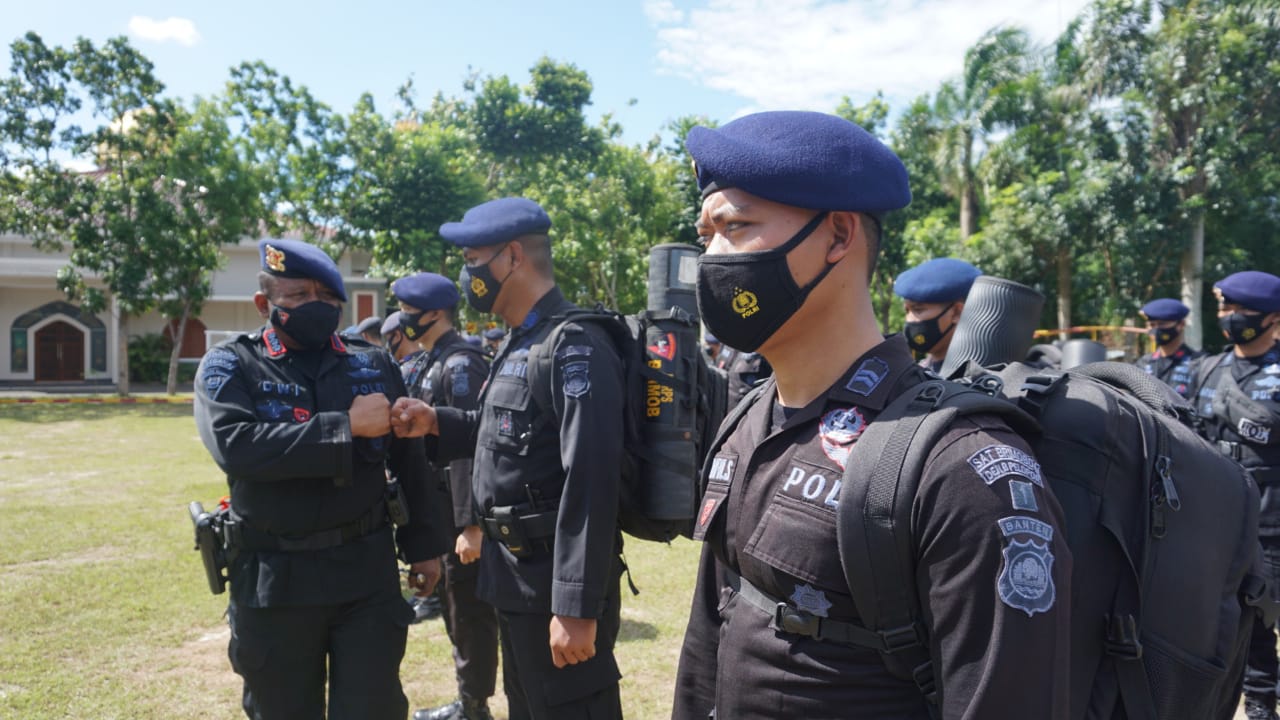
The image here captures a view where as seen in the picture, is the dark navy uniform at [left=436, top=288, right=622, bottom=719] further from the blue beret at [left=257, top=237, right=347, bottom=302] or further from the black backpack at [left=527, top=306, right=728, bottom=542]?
the blue beret at [left=257, top=237, right=347, bottom=302]

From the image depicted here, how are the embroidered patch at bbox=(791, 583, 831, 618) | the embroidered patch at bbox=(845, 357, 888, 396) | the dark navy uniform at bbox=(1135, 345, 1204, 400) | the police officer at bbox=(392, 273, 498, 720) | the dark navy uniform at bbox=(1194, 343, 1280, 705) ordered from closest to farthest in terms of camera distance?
the embroidered patch at bbox=(791, 583, 831, 618), the embroidered patch at bbox=(845, 357, 888, 396), the police officer at bbox=(392, 273, 498, 720), the dark navy uniform at bbox=(1194, 343, 1280, 705), the dark navy uniform at bbox=(1135, 345, 1204, 400)

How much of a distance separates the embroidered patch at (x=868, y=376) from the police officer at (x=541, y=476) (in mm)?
1455

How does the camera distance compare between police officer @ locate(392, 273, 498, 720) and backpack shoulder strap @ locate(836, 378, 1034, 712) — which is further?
police officer @ locate(392, 273, 498, 720)

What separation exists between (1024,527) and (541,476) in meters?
2.19

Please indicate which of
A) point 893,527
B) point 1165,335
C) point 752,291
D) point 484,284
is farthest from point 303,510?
point 1165,335

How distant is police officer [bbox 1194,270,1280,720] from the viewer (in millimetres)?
4848

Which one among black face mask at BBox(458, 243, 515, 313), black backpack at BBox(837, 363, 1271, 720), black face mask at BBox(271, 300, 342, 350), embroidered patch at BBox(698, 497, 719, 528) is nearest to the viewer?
black backpack at BBox(837, 363, 1271, 720)

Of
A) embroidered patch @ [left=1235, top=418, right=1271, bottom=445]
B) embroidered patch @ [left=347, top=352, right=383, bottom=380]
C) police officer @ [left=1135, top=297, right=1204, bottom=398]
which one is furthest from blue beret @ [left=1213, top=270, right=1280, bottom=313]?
embroidered patch @ [left=347, top=352, right=383, bottom=380]

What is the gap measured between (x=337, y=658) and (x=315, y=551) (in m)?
0.43

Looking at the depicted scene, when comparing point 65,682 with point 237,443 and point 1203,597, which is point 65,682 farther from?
point 1203,597

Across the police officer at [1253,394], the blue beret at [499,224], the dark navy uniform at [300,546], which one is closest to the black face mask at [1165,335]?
the police officer at [1253,394]

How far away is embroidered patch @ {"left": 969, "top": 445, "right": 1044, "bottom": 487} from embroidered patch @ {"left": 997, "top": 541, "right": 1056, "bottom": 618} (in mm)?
102

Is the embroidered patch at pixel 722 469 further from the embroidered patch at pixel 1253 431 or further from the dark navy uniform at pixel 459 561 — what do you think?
the embroidered patch at pixel 1253 431

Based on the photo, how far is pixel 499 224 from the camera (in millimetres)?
3592
